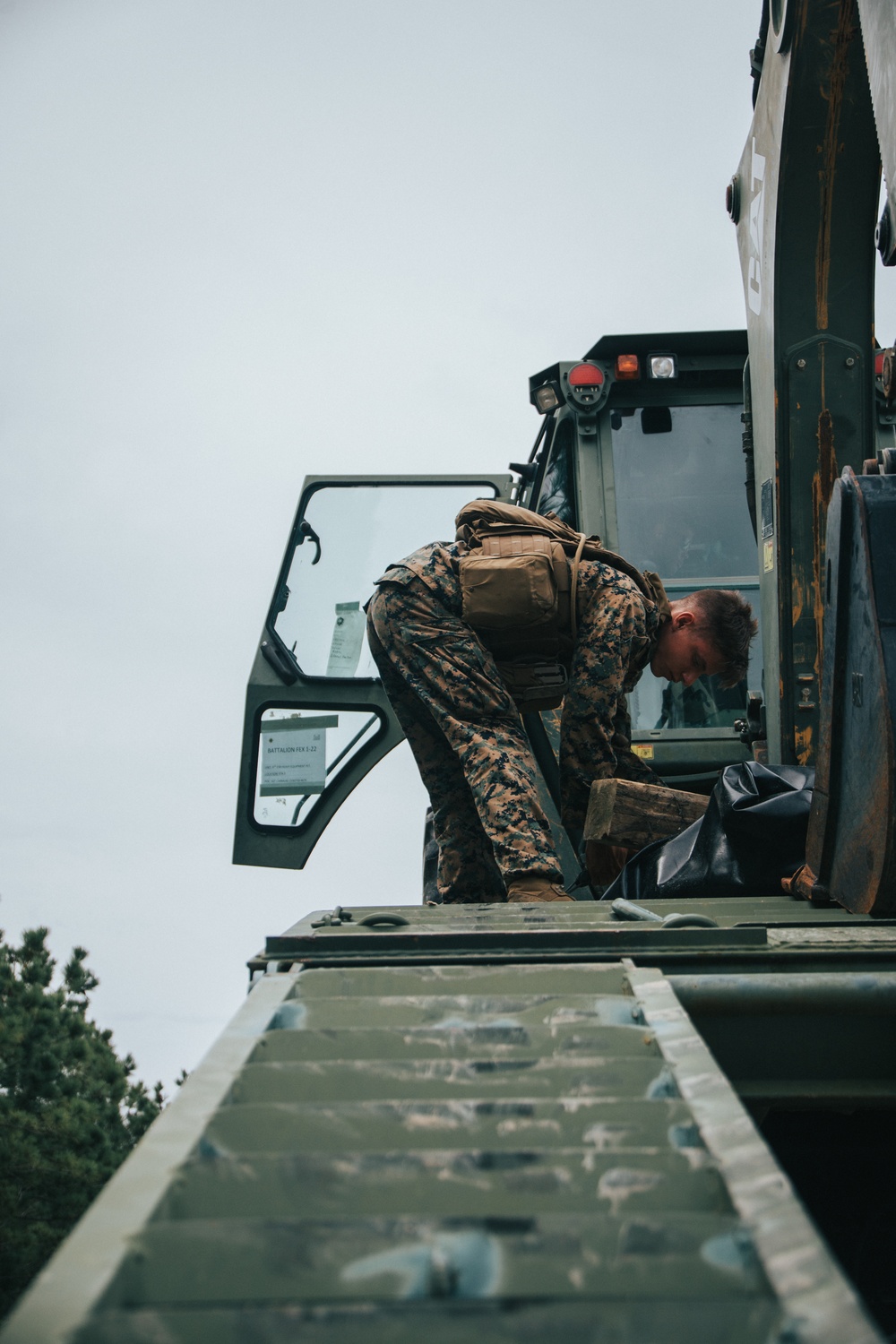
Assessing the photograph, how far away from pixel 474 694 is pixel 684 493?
76.8 inches

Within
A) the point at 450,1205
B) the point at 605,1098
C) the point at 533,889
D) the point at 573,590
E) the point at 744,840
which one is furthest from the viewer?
the point at 573,590

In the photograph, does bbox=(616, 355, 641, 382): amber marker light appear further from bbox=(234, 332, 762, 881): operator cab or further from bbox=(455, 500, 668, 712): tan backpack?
bbox=(455, 500, 668, 712): tan backpack

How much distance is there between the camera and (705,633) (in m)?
3.51

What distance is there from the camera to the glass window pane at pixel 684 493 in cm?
458

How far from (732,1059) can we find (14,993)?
1948 centimetres

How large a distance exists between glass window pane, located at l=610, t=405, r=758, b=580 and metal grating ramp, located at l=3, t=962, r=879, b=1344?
3540 mm

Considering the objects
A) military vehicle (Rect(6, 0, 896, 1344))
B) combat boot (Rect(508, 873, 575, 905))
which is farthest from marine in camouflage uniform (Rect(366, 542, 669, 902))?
military vehicle (Rect(6, 0, 896, 1344))

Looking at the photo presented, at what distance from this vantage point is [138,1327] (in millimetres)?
718

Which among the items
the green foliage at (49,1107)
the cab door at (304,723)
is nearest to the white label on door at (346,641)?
the cab door at (304,723)

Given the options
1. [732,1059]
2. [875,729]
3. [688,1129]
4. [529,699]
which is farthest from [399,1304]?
[529,699]

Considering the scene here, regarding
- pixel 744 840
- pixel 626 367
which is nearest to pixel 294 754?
pixel 626 367

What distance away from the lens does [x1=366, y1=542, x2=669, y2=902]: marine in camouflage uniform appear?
310 cm

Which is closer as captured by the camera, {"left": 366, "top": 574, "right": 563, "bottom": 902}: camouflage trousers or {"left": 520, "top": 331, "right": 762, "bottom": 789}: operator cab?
{"left": 366, "top": 574, "right": 563, "bottom": 902}: camouflage trousers

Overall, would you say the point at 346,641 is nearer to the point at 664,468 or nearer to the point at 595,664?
the point at 595,664
